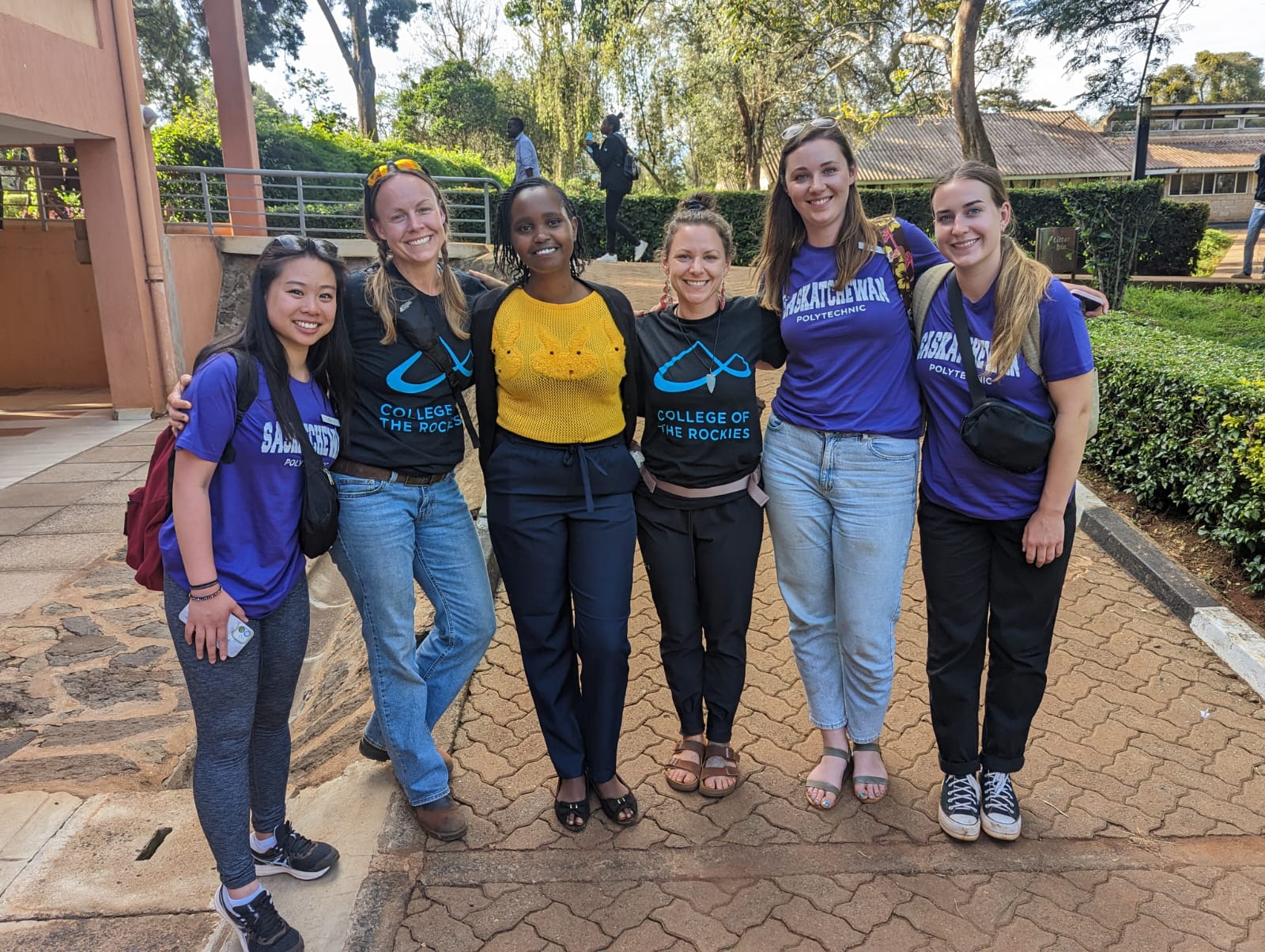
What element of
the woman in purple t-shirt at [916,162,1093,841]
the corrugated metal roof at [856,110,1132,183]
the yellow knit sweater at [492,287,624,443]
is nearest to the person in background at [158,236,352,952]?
the yellow knit sweater at [492,287,624,443]

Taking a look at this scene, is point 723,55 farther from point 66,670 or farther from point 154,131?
point 66,670

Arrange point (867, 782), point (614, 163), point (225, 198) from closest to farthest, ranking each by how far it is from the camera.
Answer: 1. point (867, 782)
2. point (225, 198)
3. point (614, 163)

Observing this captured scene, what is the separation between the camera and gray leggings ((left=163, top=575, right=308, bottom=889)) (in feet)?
7.18

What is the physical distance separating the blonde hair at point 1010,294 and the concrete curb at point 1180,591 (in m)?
2.27

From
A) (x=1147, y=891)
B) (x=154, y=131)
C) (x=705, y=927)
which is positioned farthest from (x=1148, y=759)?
(x=154, y=131)

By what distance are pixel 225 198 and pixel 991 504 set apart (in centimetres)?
1165

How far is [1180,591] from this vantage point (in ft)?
14.4

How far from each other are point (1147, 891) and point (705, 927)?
1.29 m

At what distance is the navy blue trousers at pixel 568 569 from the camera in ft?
8.49

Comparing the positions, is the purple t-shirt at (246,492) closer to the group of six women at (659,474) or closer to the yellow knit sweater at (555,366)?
the group of six women at (659,474)

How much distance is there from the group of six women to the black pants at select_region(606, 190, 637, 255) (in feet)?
36.7

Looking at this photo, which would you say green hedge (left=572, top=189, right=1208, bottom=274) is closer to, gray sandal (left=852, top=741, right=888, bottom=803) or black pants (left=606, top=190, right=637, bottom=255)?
black pants (left=606, top=190, right=637, bottom=255)

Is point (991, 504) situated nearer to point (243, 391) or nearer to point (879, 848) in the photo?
point (879, 848)

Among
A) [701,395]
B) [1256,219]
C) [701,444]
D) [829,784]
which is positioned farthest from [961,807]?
[1256,219]
